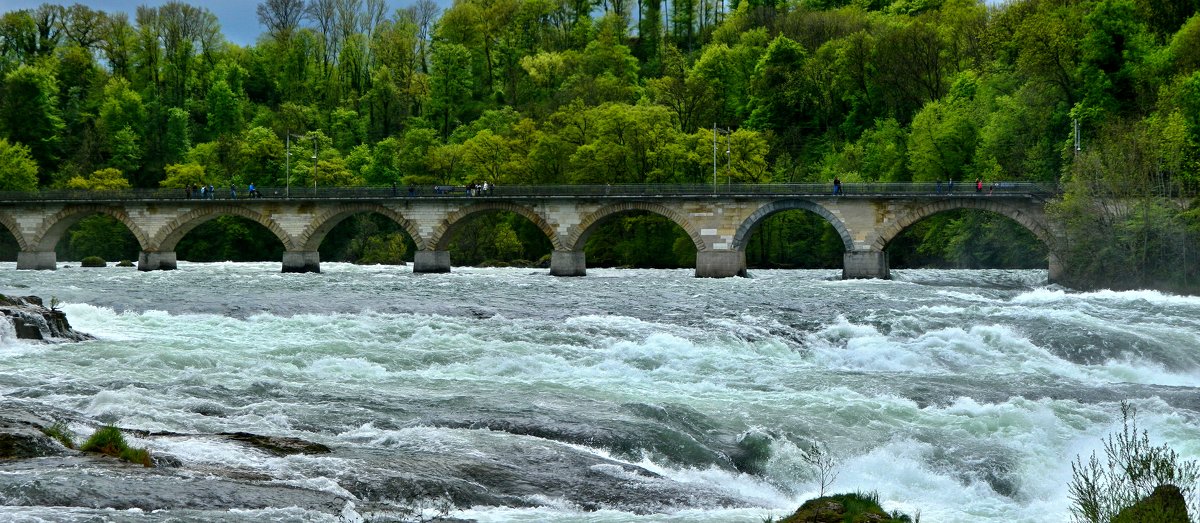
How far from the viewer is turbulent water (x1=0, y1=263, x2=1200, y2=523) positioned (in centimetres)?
1288

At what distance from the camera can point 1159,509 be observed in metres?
9.06

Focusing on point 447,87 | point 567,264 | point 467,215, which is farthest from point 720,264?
point 447,87

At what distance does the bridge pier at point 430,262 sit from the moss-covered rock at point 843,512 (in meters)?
54.6

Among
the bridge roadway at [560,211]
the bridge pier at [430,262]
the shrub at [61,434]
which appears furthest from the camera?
the bridge pier at [430,262]

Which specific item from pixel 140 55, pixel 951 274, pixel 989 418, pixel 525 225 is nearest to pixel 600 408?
pixel 989 418

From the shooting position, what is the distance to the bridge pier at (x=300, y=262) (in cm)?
6588

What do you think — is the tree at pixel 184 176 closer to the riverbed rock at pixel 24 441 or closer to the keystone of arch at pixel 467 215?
the keystone of arch at pixel 467 215

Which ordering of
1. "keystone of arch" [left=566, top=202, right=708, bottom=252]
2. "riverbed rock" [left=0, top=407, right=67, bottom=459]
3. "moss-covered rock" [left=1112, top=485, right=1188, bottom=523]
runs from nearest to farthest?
"moss-covered rock" [left=1112, top=485, right=1188, bottom=523] < "riverbed rock" [left=0, top=407, right=67, bottom=459] < "keystone of arch" [left=566, top=202, right=708, bottom=252]

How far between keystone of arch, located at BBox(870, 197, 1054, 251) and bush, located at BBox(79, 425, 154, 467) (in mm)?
46493

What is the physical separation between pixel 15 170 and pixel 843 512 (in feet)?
315

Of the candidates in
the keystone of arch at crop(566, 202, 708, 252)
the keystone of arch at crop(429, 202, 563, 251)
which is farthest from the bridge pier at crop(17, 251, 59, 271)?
the keystone of arch at crop(566, 202, 708, 252)

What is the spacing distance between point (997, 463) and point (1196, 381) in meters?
10.6

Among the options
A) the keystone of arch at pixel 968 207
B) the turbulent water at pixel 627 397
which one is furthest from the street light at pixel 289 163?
the keystone of arch at pixel 968 207

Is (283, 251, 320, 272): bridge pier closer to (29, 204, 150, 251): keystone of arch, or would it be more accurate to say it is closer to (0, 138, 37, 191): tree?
(29, 204, 150, 251): keystone of arch
